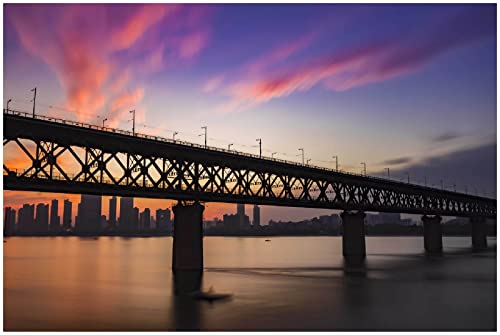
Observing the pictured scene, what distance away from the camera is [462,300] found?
156 feet

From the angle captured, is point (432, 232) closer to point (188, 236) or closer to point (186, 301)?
point (188, 236)

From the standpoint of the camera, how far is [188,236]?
69938mm

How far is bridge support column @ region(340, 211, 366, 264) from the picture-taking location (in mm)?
110750

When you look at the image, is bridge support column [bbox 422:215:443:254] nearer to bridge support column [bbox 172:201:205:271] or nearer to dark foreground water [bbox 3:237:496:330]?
dark foreground water [bbox 3:237:496:330]

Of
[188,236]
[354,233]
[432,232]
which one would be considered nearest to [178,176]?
[188,236]

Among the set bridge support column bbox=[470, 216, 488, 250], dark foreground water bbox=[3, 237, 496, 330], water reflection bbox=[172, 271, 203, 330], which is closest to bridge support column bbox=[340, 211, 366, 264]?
dark foreground water bbox=[3, 237, 496, 330]

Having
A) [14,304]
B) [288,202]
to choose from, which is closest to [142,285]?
[14,304]

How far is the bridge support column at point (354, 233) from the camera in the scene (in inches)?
4360

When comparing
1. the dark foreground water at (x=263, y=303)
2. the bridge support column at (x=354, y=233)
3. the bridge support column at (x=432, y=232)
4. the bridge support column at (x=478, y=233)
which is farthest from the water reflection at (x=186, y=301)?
the bridge support column at (x=478, y=233)

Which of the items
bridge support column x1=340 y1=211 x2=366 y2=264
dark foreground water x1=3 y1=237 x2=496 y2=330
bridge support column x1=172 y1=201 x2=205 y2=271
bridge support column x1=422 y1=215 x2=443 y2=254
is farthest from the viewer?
bridge support column x1=422 y1=215 x2=443 y2=254

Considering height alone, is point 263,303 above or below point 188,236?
below

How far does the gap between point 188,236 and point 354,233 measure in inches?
2120

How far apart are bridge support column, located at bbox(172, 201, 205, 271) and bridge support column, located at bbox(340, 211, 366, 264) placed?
49.1m

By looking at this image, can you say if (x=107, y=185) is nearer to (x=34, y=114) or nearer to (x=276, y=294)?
(x=34, y=114)
